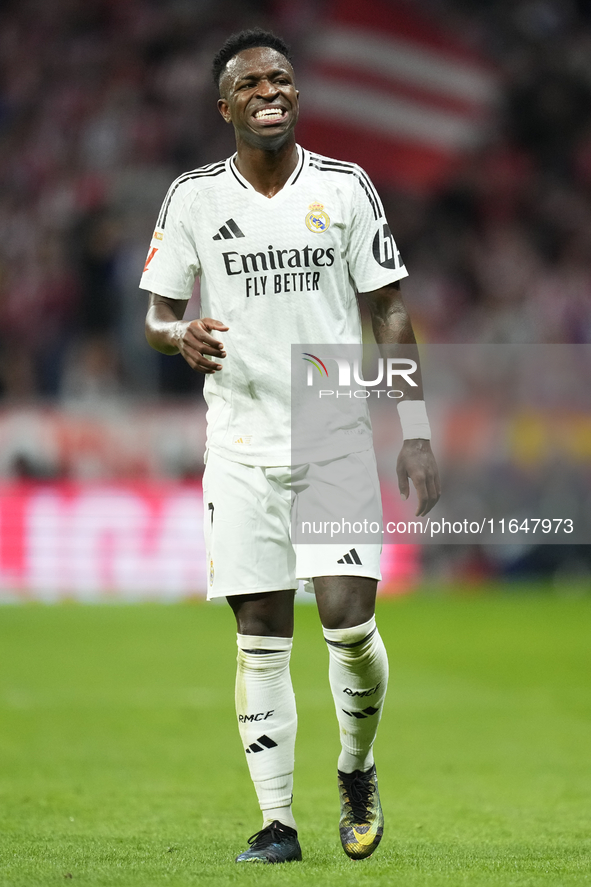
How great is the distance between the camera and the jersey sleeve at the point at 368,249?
4199 millimetres

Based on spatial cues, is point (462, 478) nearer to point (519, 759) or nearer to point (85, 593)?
point (85, 593)

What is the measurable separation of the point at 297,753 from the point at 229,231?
3.69 metres

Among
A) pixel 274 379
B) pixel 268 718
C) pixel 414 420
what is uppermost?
pixel 274 379

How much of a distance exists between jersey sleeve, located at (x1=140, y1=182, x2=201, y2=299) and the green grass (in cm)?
173

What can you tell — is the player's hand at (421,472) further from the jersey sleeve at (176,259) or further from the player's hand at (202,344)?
the jersey sleeve at (176,259)

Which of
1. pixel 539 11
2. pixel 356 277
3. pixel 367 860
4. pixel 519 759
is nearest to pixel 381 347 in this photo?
pixel 356 277

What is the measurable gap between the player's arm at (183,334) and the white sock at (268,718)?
90cm

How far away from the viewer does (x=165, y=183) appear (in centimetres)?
1791

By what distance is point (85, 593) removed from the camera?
14.4 metres

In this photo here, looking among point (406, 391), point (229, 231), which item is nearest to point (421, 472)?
point (406, 391)

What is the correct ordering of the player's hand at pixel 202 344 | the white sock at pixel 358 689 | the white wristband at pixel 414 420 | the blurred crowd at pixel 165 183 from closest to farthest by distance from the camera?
the player's hand at pixel 202 344 → the white sock at pixel 358 689 → the white wristband at pixel 414 420 → the blurred crowd at pixel 165 183

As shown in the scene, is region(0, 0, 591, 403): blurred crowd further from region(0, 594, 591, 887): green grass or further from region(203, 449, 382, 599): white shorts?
region(203, 449, 382, 599): white shorts

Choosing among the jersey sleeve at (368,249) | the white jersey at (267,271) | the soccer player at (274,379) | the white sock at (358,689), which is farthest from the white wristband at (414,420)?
the white sock at (358,689)

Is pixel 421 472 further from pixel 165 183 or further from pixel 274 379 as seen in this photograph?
pixel 165 183
